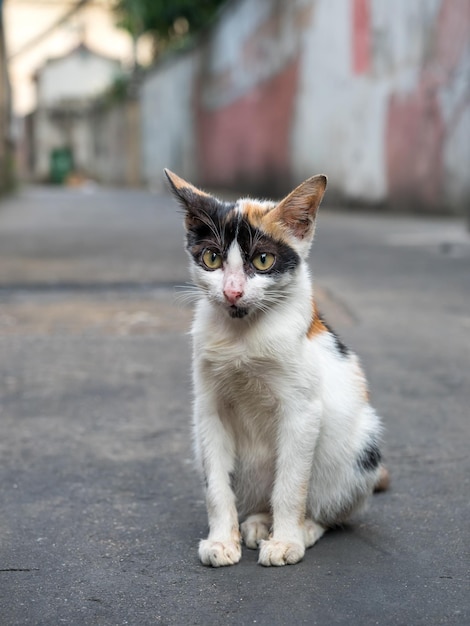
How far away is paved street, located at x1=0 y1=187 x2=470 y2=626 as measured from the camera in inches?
87.9

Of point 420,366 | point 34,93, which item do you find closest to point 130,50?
point 34,93

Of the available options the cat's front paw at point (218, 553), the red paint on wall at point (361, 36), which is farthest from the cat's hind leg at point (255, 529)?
the red paint on wall at point (361, 36)

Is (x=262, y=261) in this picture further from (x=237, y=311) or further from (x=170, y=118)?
(x=170, y=118)

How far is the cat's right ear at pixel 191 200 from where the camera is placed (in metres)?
2.54

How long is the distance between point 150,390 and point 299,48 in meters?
15.0

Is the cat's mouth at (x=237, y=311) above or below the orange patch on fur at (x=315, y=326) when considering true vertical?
above

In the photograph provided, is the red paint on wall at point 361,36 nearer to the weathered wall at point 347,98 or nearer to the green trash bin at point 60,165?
the weathered wall at point 347,98

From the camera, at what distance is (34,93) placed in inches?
2457

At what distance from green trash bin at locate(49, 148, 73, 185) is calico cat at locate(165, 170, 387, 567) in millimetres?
45342

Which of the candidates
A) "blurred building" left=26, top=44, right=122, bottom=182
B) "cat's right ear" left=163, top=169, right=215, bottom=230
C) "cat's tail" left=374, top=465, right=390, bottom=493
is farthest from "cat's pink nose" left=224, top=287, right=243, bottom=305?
"blurred building" left=26, top=44, right=122, bottom=182

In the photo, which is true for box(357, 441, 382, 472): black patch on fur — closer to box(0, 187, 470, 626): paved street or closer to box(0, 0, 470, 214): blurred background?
box(0, 187, 470, 626): paved street

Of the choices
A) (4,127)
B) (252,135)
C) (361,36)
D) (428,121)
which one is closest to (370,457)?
(428,121)

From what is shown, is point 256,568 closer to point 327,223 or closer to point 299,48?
point 327,223

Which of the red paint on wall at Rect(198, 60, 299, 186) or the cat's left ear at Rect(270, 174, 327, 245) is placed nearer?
the cat's left ear at Rect(270, 174, 327, 245)
